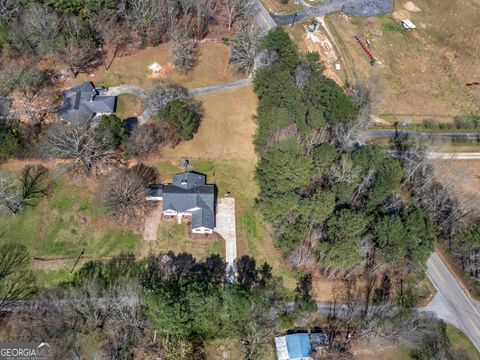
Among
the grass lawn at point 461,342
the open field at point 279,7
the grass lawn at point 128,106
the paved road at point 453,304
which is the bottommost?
the grass lawn at point 461,342

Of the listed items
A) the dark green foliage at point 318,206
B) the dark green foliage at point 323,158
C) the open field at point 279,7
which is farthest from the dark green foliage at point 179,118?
the open field at point 279,7

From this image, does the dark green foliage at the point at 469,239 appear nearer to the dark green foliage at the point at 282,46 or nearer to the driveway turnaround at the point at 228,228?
the driveway turnaround at the point at 228,228

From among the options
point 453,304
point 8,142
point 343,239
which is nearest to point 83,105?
point 8,142

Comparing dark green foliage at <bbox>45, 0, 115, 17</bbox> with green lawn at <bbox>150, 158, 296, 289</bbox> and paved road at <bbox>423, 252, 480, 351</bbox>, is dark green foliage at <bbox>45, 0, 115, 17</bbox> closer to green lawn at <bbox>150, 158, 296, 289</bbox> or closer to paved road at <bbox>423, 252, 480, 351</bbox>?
green lawn at <bbox>150, 158, 296, 289</bbox>

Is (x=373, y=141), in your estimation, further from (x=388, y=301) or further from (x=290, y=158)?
(x=388, y=301)

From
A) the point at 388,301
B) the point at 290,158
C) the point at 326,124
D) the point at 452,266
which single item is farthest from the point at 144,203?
the point at 452,266

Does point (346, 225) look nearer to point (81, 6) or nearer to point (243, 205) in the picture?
point (243, 205)

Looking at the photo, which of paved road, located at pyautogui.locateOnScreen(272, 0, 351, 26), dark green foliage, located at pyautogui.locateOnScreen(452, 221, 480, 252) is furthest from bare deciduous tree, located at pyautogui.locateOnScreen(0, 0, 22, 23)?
dark green foliage, located at pyautogui.locateOnScreen(452, 221, 480, 252)
